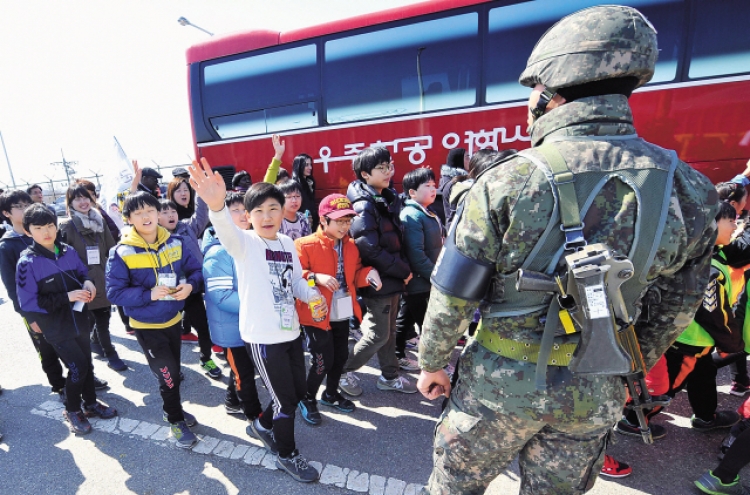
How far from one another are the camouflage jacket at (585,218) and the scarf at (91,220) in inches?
147

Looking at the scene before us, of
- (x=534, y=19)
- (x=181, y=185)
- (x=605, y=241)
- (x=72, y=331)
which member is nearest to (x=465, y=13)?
(x=534, y=19)

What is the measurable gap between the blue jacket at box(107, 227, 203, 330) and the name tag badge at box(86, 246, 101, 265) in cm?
148

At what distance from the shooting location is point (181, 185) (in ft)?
14.6

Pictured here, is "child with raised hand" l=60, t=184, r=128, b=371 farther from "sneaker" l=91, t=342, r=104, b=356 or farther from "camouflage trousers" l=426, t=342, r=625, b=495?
"camouflage trousers" l=426, t=342, r=625, b=495

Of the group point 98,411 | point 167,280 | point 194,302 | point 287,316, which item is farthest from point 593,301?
point 98,411

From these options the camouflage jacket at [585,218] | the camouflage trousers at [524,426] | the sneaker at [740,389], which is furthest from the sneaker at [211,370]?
the sneaker at [740,389]

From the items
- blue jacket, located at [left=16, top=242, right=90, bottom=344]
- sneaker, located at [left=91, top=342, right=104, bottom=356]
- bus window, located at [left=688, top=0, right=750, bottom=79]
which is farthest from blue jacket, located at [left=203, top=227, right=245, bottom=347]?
bus window, located at [left=688, top=0, right=750, bottom=79]

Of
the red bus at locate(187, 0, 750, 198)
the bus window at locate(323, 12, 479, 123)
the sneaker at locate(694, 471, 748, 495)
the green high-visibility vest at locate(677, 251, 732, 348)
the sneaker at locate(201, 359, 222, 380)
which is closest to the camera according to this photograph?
the sneaker at locate(694, 471, 748, 495)

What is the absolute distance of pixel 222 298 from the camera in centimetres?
260

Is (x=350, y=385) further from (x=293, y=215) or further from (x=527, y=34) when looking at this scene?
(x=527, y=34)

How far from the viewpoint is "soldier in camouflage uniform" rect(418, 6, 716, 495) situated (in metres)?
1.14

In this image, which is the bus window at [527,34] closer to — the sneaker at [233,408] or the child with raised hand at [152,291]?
the child with raised hand at [152,291]

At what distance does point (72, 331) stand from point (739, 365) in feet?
16.5

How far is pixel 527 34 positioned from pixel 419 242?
118 inches
